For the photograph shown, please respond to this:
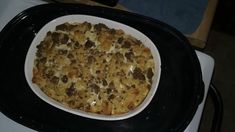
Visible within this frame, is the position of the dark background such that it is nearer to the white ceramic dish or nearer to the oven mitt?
the oven mitt

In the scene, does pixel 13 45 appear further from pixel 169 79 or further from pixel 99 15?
pixel 169 79

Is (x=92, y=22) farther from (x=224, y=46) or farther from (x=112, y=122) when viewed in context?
(x=224, y=46)

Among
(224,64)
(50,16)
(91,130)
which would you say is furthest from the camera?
(224,64)

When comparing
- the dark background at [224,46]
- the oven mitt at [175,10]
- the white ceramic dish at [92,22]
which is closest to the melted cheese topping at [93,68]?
the white ceramic dish at [92,22]

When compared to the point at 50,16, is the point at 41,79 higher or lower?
lower

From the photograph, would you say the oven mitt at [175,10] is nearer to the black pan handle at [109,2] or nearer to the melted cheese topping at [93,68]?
the black pan handle at [109,2]

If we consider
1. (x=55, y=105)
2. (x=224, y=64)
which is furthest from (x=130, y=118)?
(x=224, y=64)
